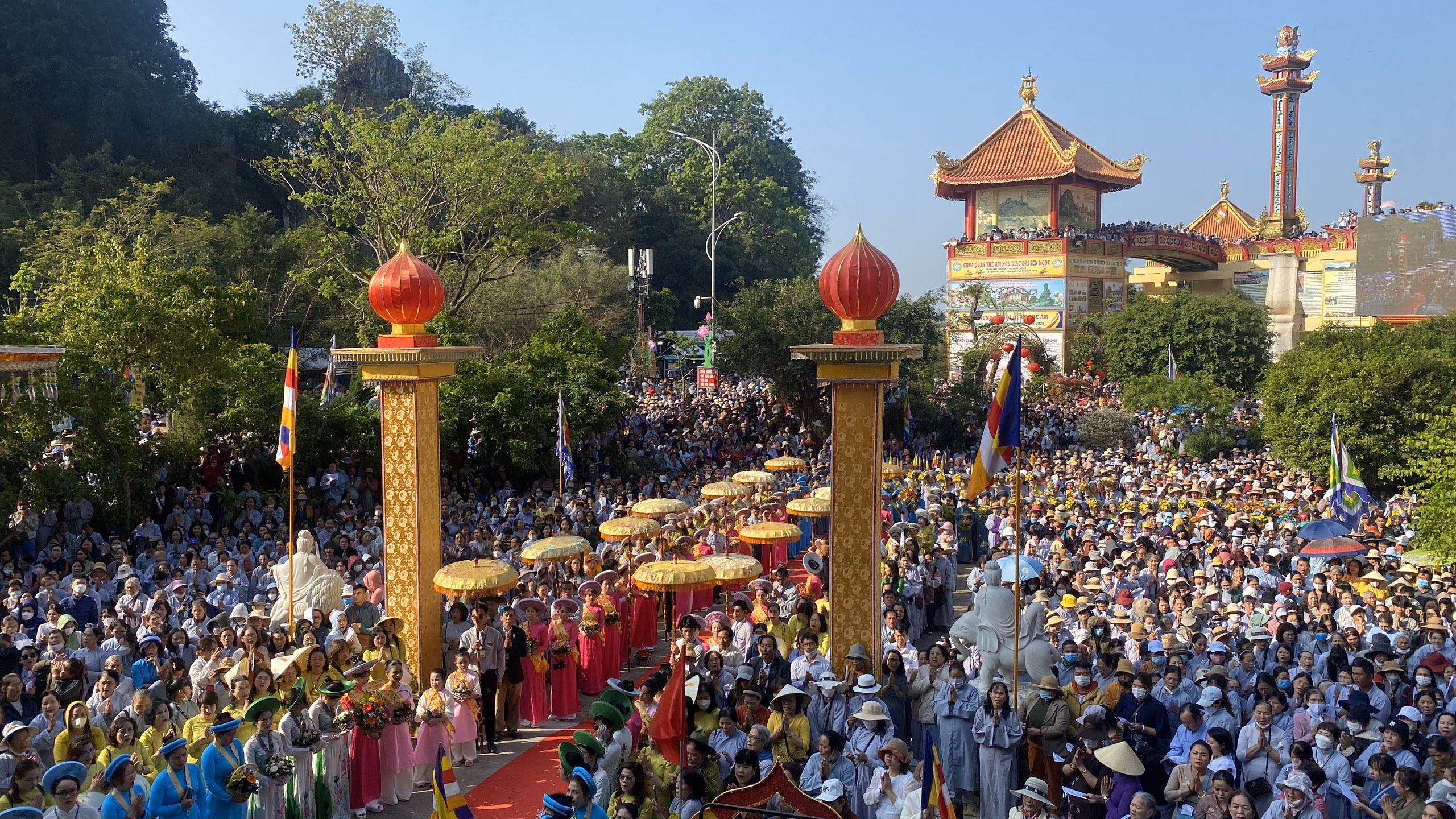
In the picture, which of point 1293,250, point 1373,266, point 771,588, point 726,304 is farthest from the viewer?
point 1293,250

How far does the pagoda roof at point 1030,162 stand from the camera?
44.7 m

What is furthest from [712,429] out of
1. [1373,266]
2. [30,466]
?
[1373,266]

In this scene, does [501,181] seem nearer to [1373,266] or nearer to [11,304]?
[11,304]

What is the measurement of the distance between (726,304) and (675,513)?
1547 centimetres

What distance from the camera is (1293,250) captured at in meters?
46.0

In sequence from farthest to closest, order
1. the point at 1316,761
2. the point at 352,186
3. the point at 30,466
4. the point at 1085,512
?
the point at 352,186 → the point at 1085,512 → the point at 30,466 → the point at 1316,761

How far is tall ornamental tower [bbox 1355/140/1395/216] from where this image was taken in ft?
173

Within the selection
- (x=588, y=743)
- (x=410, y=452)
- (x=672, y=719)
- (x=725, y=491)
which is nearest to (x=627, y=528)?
(x=725, y=491)

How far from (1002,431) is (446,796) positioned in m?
4.97

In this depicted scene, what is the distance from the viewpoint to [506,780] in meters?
9.60

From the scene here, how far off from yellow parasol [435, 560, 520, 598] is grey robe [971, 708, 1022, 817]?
15.1 feet

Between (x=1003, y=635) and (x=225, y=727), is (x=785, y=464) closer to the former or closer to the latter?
(x=1003, y=635)

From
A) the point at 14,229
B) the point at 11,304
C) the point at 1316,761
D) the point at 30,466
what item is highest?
the point at 14,229

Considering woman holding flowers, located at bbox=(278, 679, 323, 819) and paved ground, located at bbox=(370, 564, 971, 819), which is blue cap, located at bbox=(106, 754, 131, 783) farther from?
paved ground, located at bbox=(370, 564, 971, 819)
